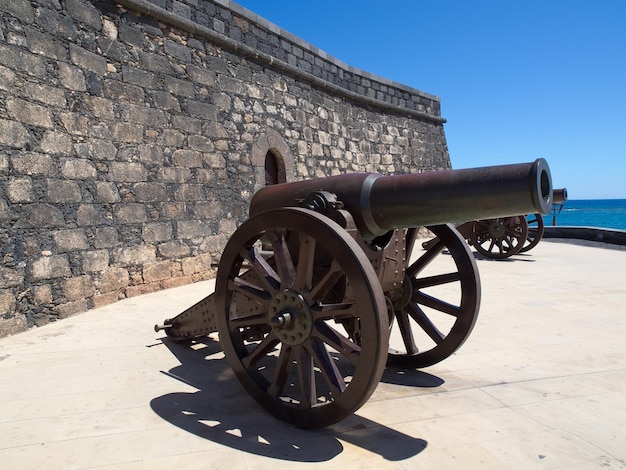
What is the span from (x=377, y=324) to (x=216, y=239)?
5.30 m

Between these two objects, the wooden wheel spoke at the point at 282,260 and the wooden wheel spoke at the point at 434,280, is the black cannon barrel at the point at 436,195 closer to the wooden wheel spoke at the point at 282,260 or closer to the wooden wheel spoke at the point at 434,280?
the wooden wheel spoke at the point at 282,260

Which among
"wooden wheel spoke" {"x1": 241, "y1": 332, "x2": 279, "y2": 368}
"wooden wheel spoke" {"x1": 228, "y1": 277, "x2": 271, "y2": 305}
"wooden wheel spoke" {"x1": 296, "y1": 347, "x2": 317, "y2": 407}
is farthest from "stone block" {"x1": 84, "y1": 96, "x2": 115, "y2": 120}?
"wooden wheel spoke" {"x1": 296, "y1": 347, "x2": 317, "y2": 407}

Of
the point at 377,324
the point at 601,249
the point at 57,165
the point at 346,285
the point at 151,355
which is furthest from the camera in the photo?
the point at 601,249

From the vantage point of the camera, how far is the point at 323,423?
2.45m

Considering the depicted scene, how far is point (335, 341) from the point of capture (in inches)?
96.9

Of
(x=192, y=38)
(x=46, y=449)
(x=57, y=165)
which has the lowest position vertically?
(x=46, y=449)

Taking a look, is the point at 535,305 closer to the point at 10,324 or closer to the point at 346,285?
the point at 346,285

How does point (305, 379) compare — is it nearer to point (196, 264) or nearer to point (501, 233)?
point (196, 264)

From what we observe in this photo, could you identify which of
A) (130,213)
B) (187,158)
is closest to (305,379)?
(130,213)

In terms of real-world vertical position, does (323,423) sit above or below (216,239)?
below

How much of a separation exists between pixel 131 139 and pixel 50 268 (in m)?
1.91

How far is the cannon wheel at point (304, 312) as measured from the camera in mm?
2268

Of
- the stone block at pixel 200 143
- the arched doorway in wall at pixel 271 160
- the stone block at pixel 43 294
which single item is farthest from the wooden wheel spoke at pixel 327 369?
the arched doorway in wall at pixel 271 160

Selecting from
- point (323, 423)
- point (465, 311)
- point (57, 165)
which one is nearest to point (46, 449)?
point (323, 423)
